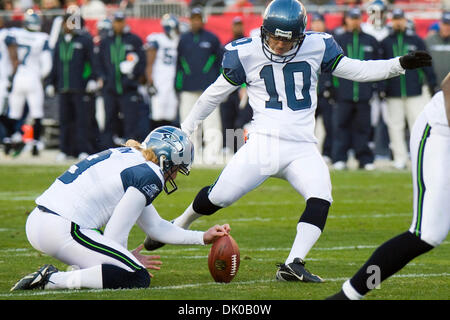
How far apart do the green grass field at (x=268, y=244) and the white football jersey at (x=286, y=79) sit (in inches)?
35.9

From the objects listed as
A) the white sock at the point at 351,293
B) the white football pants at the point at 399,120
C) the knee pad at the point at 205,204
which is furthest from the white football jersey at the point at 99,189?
the white football pants at the point at 399,120

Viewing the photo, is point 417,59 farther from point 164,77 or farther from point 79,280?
point 164,77

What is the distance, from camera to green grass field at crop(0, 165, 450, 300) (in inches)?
210

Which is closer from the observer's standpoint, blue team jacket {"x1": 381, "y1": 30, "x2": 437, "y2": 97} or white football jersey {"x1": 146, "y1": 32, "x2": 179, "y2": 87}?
blue team jacket {"x1": 381, "y1": 30, "x2": 437, "y2": 97}

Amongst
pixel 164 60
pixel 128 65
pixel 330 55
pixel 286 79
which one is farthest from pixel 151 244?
pixel 164 60

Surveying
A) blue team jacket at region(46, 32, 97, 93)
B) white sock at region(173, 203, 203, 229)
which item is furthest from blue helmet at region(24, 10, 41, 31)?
white sock at region(173, 203, 203, 229)

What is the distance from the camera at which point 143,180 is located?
208 inches

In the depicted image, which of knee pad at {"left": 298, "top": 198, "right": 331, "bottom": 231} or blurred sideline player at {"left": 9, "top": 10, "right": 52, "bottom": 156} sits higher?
knee pad at {"left": 298, "top": 198, "right": 331, "bottom": 231}

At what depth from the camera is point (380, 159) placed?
15273 millimetres

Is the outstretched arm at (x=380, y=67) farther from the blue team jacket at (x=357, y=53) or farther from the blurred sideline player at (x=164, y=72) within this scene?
the blurred sideline player at (x=164, y=72)

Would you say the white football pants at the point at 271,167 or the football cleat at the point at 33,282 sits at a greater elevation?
the white football pants at the point at 271,167

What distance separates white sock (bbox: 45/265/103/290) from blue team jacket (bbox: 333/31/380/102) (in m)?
8.24

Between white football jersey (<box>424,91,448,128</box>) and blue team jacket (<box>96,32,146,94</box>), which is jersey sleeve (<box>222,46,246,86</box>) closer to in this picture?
white football jersey (<box>424,91,448,128</box>)

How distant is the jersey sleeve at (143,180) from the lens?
528cm
